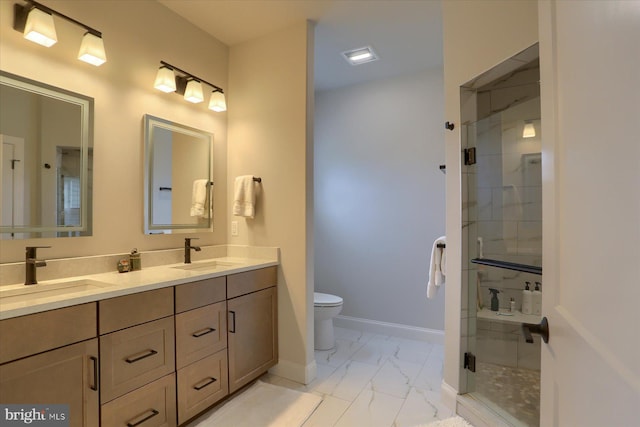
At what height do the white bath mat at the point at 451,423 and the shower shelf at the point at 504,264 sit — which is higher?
the shower shelf at the point at 504,264

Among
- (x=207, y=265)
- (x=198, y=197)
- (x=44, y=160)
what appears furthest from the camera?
(x=198, y=197)

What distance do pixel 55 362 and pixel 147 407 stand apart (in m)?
0.51

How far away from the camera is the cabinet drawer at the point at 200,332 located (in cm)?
169

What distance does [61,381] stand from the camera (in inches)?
48.6

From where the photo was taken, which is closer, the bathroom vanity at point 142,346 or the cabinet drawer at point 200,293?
the bathroom vanity at point 142,346

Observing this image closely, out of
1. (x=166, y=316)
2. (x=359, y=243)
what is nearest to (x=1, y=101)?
(x=166, y=316)

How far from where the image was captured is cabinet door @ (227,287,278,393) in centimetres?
201

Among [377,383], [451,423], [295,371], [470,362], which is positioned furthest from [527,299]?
[295,371]

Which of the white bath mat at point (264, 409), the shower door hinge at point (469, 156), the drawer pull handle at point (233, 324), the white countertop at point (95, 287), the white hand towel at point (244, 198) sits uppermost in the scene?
the shower door hinge at point (469, 156)

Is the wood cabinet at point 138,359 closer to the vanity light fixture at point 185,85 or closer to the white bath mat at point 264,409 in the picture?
the white bath mat at point 264,409

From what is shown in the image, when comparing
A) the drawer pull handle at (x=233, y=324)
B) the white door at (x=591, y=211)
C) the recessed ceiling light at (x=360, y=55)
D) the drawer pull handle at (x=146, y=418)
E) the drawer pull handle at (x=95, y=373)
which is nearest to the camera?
the white door at (x=591, y=211)

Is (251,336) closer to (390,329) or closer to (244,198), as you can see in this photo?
(244,198)

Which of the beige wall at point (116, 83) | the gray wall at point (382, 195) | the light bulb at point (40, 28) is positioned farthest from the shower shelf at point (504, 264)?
the light bulb at point (40, 28)

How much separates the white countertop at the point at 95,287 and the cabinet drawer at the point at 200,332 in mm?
200
